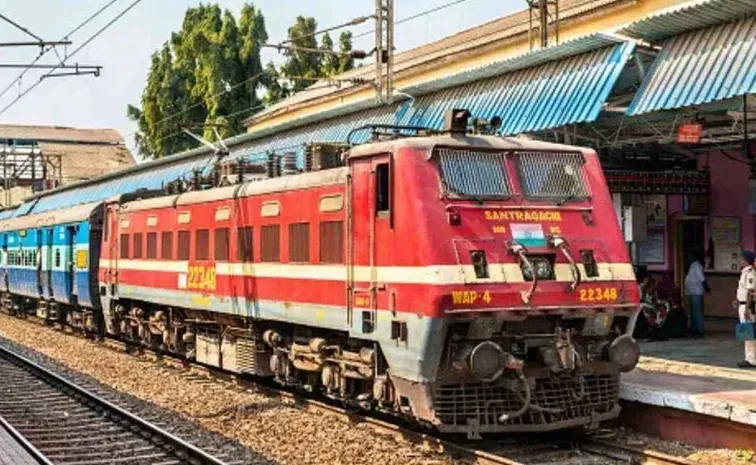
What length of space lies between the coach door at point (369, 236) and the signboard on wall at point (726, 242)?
9471 mm

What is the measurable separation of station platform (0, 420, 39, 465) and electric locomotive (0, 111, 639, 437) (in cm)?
342

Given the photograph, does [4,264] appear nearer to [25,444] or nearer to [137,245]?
[137,245]

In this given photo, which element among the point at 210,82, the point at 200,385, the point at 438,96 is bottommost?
the point at 200,385

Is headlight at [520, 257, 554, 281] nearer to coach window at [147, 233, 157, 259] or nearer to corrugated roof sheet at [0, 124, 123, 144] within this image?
coach window at [147, 233, 157, 259]

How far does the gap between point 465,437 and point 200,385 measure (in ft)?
20.0

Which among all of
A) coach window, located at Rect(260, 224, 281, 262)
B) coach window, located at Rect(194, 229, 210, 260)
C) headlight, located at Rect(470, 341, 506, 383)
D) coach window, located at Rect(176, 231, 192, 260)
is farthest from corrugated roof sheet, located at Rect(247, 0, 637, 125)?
headlight, located at Rect(470, 341, 506, 383)

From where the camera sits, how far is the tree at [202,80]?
5053 cm

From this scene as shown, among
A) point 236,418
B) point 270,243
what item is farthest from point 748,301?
point 236,418

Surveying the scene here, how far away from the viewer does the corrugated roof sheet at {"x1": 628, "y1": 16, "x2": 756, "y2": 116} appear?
1182 cm

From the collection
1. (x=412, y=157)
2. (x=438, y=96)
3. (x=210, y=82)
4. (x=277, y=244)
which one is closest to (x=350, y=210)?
(x=412, y=157)

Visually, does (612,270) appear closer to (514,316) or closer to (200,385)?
(514,316)

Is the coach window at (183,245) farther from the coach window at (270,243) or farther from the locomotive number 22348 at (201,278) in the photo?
the coach window at (270,243)

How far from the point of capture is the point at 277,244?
12.6 metres

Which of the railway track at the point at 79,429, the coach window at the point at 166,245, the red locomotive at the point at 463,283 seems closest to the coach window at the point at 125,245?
the coach window at the point at 166,245
